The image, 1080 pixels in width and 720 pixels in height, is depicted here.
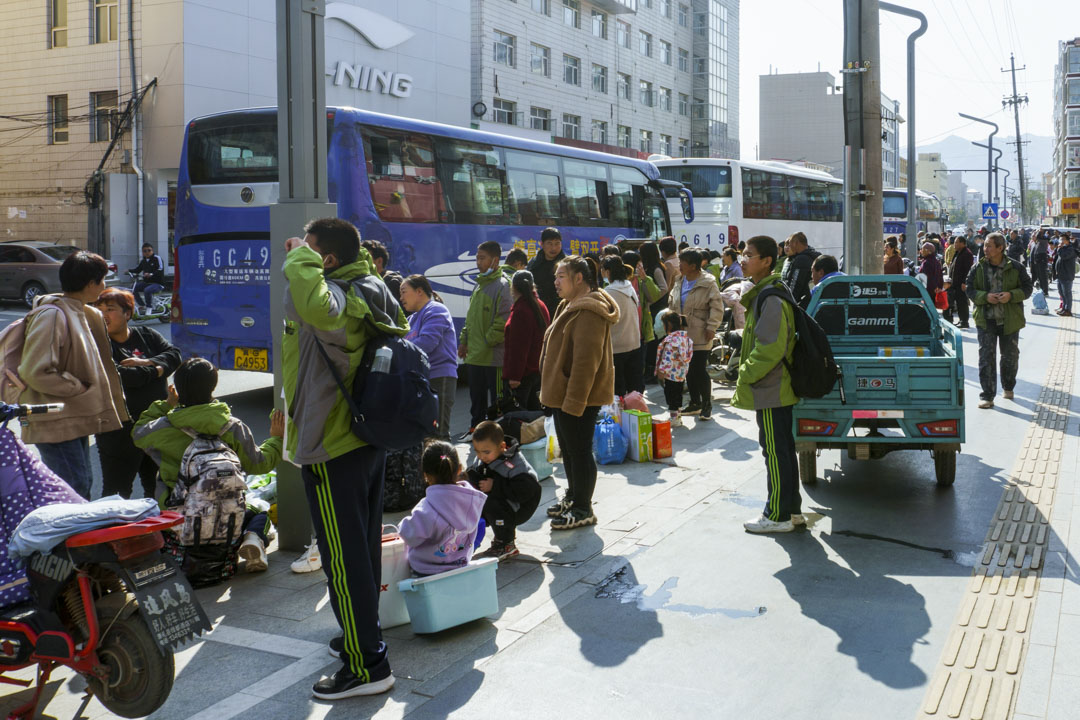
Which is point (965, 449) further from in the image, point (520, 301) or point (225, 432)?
point (225, 432)

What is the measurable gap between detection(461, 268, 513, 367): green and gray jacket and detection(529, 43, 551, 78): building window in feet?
114

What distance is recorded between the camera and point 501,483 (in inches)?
236

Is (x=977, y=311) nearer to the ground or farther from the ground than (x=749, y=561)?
farther from the ground

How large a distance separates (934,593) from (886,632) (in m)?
0.71

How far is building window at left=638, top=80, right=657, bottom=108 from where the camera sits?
53.1m

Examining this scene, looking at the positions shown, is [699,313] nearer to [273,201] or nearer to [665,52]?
[273,201]

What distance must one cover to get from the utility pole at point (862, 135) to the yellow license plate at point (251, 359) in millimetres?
6770

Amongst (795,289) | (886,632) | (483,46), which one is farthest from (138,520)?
(483,46)

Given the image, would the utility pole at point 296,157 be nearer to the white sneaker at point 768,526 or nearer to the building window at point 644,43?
the white sneaker at point 768,526

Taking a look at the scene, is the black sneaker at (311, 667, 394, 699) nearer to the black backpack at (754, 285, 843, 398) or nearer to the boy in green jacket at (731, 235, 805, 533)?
the boy in green jacket at (731, 235, 805, 533)

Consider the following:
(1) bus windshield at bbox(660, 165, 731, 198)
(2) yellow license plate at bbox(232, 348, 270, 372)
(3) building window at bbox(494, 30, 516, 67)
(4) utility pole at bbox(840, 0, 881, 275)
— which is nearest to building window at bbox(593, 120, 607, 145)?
(3) building window at bbox(494, 30, 516, 67)

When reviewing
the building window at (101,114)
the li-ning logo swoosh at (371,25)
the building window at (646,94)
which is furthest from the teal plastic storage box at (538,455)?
the building window at (646,94)

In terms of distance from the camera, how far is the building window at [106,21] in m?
29.7

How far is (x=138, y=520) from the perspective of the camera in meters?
3.86
